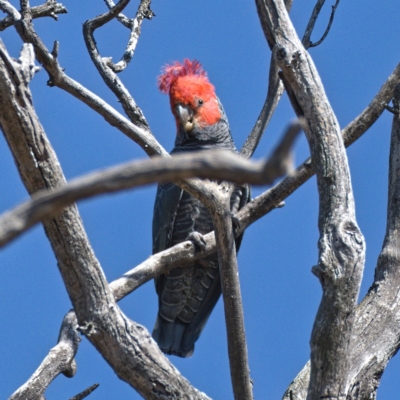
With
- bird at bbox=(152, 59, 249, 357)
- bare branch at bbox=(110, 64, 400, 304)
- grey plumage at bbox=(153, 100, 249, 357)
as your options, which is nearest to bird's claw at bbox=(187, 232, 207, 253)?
bare branch at bbox=(110, 64, 400, 304)

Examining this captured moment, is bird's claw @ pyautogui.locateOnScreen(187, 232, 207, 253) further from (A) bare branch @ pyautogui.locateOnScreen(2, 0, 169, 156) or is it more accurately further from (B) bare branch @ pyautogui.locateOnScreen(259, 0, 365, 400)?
(B) bare branch @ pyautogui.locateOnScreen(259, 0, 365, 400)

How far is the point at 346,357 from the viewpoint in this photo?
9.91 ft

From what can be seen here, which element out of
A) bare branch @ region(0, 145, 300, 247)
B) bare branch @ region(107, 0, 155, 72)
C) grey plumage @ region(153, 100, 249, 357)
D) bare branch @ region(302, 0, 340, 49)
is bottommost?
bare branch @ region(0, 145, 300, 247)

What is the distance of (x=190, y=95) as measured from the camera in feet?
22.0

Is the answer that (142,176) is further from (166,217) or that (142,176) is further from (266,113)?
(166,217)

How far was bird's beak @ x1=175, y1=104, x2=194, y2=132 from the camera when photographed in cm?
664

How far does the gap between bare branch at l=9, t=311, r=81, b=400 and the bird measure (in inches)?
80.8

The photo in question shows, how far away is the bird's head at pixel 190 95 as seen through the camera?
21.9 feet

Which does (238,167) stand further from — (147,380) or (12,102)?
(147,380)

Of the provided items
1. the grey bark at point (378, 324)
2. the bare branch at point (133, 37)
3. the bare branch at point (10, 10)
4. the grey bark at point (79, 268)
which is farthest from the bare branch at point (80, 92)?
the grey bark at point (378, 324)

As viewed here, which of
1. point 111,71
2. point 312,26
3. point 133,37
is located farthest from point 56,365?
point 312,26

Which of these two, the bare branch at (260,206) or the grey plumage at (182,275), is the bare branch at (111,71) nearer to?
the bare branch at (260,206)

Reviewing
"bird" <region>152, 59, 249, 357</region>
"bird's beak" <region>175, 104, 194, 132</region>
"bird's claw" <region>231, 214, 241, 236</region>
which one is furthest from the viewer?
"bird's beak" <region>175, 104, 194, 132</region>

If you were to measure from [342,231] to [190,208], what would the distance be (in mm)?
3242
